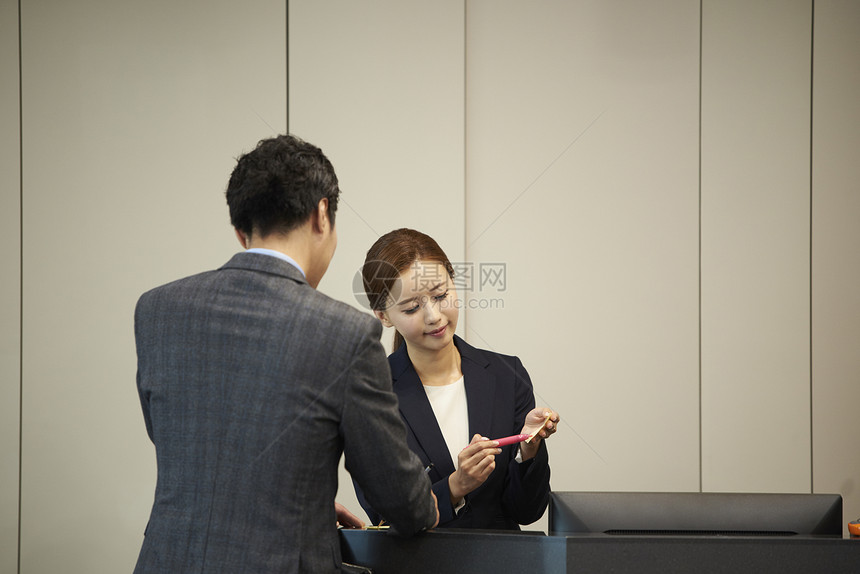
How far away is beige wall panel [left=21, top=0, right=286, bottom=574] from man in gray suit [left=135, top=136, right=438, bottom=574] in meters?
1.84

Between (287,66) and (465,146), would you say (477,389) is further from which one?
(287,66)

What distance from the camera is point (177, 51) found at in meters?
2.84

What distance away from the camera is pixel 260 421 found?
102cm

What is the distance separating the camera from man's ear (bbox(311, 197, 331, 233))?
46.8 inches

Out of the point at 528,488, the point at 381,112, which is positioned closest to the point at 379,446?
the point at 528,488

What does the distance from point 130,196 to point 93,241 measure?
0.23 metres

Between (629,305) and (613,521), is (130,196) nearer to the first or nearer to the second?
(629,305)

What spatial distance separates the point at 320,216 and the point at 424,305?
650 mm

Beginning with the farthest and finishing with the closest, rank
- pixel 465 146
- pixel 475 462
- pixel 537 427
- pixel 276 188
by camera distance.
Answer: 1. pixel 465 146
2. pixel 537 427
3. pixel 475 462
4. pixel 276 188

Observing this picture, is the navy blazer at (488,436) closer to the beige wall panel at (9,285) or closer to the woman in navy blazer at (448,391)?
the woman in navy blazer at (448,391)

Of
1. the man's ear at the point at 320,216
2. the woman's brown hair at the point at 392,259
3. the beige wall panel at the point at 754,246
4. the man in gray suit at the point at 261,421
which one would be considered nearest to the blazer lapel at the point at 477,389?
the woman's brown hair at the point at 392,259

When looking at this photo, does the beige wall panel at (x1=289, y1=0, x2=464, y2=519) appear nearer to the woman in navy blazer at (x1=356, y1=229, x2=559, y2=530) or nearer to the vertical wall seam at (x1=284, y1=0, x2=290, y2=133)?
the vertical wall seam at (x1=284, y1=0, x2=290, y2=133)

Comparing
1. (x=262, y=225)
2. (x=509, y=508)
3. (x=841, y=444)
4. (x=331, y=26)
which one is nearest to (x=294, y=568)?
(x=262, y=225)

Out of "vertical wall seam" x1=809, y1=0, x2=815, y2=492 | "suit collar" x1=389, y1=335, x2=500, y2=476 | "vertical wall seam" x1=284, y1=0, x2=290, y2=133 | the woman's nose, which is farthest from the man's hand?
"vertical wall seam" x1=809, y1=0, x2=815, y2=492
